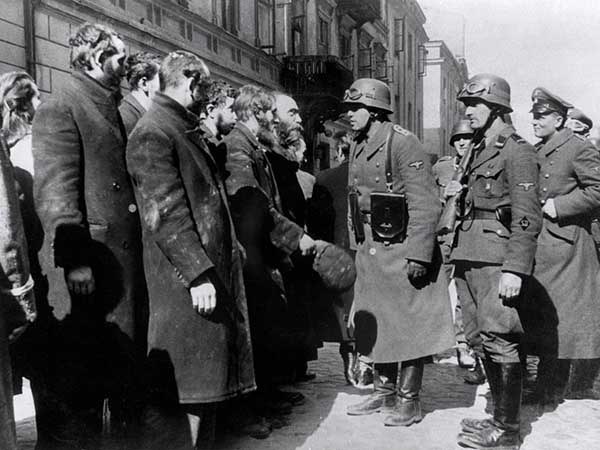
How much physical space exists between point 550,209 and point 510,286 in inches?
56.6

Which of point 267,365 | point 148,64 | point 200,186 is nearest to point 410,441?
point 267,365

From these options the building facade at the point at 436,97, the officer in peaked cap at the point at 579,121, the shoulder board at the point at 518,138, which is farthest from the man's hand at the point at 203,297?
the building facade at the point at 436,97

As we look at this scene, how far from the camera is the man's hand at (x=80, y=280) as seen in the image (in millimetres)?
3049

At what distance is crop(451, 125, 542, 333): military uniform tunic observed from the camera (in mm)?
3807

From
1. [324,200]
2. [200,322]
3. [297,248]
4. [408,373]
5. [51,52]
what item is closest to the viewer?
[200,322]

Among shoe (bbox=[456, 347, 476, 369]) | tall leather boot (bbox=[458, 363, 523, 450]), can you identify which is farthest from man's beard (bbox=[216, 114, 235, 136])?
shoe (bbox=[456, 347, 476, 369])

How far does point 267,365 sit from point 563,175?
2542 millimetres

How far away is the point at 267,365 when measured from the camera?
456cm

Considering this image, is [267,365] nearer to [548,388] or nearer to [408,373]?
[408,373]

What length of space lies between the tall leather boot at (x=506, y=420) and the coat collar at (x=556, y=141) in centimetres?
190

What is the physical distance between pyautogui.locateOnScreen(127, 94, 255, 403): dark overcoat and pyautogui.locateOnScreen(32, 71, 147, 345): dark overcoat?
0.24 meters

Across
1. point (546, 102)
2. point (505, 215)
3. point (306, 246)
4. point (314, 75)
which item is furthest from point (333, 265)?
point (314, 75)

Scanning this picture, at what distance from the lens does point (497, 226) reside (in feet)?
13.2

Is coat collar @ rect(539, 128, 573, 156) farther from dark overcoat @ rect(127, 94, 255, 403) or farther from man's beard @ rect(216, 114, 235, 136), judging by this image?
dark overcoat @ rect(127, 94, 255, 403)
